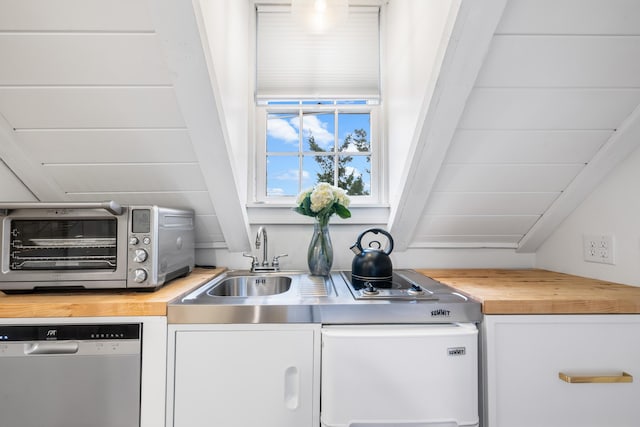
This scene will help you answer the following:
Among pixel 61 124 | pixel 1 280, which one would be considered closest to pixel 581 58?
pixel 61 124

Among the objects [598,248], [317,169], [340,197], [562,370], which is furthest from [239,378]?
[598,248]

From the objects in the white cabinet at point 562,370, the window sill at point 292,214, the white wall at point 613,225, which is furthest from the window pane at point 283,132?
the white wall at point 613,225

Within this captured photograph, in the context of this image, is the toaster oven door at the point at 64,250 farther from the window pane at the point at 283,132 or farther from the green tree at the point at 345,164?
the green tree at the point at 345,164

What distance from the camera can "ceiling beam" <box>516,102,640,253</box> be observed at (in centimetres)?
115

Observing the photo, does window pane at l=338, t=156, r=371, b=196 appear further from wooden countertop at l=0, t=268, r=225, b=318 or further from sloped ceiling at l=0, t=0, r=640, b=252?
wooden countertop at l=0, t=268, r=225, b=318

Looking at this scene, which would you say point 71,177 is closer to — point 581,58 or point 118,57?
point 118,57

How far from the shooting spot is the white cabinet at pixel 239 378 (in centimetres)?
94

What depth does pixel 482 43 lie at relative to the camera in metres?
0.94

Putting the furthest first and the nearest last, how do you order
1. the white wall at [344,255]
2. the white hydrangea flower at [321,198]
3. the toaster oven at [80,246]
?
the white wall at [344,255] < the white hydrangea flower at [321,198] < the toaster oven at [80,246]

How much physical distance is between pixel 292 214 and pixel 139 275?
0.78m

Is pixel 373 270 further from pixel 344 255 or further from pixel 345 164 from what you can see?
pixel 345 164

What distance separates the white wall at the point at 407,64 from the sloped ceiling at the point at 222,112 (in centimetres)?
9

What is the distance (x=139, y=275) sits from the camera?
1.05 m

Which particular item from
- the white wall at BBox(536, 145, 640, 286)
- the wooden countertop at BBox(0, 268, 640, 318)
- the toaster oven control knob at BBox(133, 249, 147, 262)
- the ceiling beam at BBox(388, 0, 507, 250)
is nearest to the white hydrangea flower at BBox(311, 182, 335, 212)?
the ceiling beam at BBox(388, 0, 507, 250)
